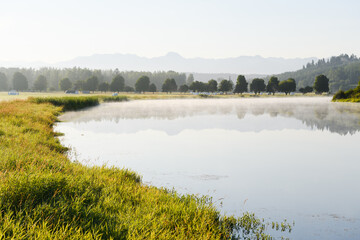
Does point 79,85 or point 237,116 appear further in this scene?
point 79,85

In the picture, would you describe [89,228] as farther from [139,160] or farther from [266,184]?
[139,160]

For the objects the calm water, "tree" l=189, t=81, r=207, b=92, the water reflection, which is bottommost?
the calm water

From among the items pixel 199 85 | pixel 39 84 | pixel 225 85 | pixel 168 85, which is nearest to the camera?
pixel 225 85

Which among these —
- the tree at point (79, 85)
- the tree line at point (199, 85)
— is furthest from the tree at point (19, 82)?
the tree at point (79, 85)

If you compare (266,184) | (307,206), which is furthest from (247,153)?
(307,206)

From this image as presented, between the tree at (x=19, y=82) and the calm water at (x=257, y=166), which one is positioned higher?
the tree at (x=19, y=82)

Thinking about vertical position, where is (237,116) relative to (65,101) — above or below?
below

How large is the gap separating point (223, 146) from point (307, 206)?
10281mm

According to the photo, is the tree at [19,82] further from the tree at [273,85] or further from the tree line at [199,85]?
the tree at [273,85]

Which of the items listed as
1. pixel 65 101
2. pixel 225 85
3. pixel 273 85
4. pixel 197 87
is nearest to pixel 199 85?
pixel 197 87

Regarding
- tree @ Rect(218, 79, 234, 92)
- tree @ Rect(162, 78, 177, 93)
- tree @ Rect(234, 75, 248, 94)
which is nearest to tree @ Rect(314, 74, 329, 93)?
tree @ Rect(234, 75, 248, 94)

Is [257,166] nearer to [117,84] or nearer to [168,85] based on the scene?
[117,84]

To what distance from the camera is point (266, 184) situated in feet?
38.4

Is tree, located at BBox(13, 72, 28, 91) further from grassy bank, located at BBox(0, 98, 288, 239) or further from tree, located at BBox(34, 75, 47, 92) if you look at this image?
grassy bank, located at BBox(0, 98, 288, 239)
